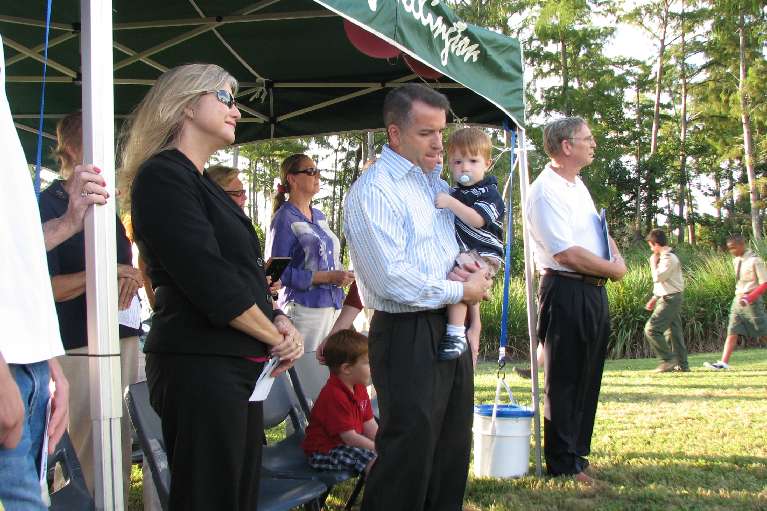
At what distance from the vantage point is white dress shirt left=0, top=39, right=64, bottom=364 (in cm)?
159

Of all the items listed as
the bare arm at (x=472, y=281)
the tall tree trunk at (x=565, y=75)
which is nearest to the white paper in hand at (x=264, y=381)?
the bare arm at (x=472, y=281)

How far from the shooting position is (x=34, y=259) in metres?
1.65

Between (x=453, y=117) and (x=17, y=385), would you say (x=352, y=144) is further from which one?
(x=17, y=385)

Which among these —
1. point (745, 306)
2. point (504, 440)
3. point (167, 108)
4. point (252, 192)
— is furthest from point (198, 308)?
point (252, 192)

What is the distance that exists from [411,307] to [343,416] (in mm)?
1244

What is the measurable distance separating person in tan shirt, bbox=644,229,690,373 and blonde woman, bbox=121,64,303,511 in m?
9.87

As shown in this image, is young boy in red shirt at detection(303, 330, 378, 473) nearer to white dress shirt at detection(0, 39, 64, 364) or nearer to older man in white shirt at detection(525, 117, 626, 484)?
older man in white shirt at detection(525, 117, 626, 484)

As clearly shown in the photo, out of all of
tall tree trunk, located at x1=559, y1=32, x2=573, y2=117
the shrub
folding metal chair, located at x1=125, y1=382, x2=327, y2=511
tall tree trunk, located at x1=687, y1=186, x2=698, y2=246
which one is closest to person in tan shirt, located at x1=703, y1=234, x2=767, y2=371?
the shrub

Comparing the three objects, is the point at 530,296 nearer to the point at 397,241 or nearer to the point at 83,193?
the point at 397,241

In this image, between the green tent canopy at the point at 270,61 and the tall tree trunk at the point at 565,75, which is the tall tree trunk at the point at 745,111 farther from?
the green tent canopy at the point at 270,61

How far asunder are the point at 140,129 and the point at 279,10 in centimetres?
331

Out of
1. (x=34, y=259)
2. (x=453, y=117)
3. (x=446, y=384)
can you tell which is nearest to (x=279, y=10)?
(x=453, y=117)

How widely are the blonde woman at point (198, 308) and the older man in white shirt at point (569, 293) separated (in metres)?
2.75

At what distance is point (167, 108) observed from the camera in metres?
2.75
